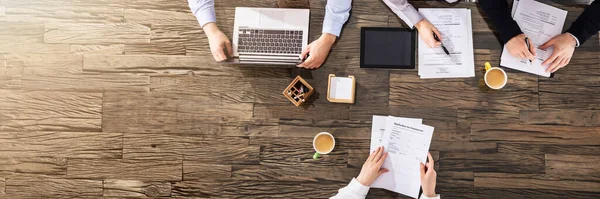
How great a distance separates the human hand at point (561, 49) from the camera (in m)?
2.15

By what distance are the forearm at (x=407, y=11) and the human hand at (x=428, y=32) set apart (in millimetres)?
25

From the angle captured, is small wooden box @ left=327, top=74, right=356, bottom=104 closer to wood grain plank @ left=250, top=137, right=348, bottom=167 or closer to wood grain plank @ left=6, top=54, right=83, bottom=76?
wood grain plank @ left=250, top=137, right=348, bottom=167

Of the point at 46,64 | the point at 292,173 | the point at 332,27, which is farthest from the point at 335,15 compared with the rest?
the point at 46,64

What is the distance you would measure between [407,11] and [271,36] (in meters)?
0.69

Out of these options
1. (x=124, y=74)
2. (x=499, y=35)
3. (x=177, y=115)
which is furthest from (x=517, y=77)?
(x=124, y=74)

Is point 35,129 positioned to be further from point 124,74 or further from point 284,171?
point 284,171

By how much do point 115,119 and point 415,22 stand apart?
163 centimetres

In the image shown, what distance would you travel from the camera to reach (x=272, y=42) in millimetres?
2256

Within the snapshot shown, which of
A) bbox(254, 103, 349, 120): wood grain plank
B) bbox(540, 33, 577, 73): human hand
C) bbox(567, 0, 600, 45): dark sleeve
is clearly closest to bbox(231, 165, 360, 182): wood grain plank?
bbox(254, 103, 349, 120): wood grain plank

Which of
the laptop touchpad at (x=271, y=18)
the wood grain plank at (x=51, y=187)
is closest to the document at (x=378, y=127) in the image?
the laptop touchpad at (x=271, y=18)

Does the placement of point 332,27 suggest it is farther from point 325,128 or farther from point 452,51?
point 452,51

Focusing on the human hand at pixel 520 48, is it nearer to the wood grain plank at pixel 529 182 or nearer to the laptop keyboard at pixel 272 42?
the wood grain plank at pixel 529 182

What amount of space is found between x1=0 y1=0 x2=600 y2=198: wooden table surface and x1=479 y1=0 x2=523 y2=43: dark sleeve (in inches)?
3.8

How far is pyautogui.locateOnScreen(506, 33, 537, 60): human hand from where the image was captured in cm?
214
